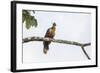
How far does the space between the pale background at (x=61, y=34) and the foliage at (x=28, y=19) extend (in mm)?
23

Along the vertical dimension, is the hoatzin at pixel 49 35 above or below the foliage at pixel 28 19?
below

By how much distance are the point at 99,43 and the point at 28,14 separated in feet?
2.01

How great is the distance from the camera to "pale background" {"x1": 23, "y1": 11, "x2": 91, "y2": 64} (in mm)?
1444

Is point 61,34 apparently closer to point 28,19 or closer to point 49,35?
point 49,35

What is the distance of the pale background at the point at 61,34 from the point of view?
1444 mm

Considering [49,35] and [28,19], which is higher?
[28,19]

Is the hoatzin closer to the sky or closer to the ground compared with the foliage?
closer to the ground

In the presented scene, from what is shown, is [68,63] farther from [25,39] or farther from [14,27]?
[14,27]

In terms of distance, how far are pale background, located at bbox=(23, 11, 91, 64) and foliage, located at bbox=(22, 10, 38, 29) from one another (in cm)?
2

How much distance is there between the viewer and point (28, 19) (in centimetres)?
144

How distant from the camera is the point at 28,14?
1.43 m

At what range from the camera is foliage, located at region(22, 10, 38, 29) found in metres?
1.42

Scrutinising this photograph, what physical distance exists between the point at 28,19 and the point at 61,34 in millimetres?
266

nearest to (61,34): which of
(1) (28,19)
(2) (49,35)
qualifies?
(2) (49,35)
